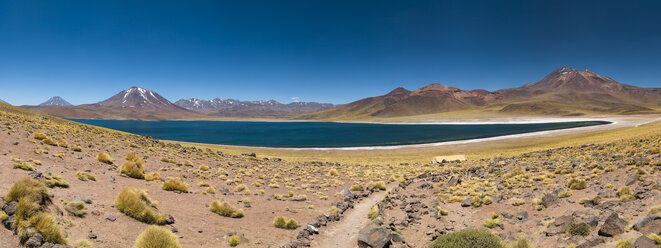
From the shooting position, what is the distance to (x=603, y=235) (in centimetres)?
755

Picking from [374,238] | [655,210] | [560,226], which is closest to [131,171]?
[374,238]

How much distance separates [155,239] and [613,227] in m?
12.7

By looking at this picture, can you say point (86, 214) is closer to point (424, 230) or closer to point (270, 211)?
point (270, 211)

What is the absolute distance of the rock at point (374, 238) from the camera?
33.1 ft

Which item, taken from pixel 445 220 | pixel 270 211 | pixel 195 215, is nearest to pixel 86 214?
pixel 195 215

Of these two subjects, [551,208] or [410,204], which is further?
[410,204]

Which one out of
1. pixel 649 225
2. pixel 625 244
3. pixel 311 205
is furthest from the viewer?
pixel 311 205

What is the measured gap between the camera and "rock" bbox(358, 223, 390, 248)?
10.1 m

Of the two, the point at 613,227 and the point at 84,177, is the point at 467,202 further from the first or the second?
the point at 84,177

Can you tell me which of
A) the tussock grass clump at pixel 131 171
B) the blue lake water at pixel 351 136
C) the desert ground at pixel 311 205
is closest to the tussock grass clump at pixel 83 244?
the desert ground at pixel 311 205

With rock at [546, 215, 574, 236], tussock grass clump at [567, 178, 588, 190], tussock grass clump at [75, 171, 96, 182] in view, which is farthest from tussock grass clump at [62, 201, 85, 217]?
tussock grass clump at [567, 178, 588, 190]

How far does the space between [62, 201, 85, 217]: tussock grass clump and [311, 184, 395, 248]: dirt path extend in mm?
7870

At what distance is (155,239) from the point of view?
292 inches

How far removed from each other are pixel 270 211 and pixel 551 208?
13.1 metres
